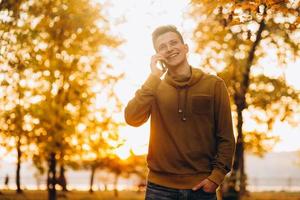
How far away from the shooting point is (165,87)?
3.70 metres

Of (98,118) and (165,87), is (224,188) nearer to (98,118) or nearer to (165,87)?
(98,118)

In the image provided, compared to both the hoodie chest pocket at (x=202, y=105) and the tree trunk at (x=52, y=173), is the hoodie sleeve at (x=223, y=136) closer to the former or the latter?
the hoodie chest pocket at (x=202, y=105)

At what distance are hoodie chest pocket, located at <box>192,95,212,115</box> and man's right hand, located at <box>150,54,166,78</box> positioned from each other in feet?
1.25

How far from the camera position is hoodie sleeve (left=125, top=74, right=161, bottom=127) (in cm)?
360

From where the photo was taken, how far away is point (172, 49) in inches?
147

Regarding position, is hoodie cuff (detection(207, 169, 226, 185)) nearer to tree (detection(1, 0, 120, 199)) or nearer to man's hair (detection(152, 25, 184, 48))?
man's hair (detection(152, 25, 184, 48))

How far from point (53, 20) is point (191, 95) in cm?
1203

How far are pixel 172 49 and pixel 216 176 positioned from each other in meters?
1.09

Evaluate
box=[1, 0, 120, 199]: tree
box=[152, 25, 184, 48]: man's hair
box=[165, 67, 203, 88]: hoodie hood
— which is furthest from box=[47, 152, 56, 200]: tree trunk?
box=[165, 67, 203, 88]: hoodie hood

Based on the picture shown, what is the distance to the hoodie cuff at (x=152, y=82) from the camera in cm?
364

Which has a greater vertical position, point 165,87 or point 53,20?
point 53,20

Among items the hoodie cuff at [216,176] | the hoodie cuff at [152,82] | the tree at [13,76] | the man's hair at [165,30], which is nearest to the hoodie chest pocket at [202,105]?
the hoodie cuff at [152,82]

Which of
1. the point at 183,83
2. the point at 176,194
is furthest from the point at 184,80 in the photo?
the point at 176,194

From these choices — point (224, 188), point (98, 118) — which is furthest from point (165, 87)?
point (98, 118)
